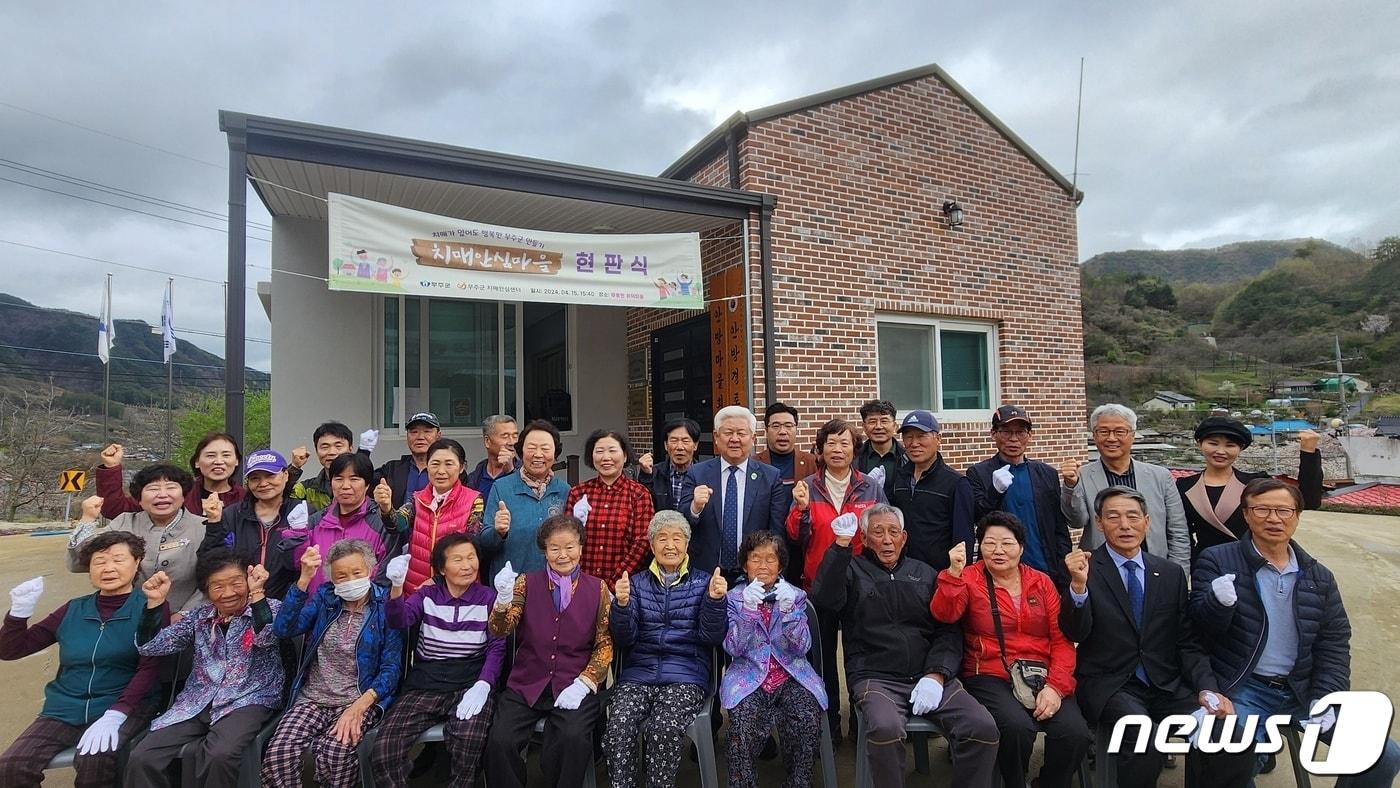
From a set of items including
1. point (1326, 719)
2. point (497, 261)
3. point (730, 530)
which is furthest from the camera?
point (497, 261)

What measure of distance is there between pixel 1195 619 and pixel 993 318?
15.3 feet

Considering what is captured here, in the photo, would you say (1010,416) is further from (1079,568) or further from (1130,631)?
(1130,631)

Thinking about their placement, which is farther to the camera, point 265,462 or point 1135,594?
point 265,462

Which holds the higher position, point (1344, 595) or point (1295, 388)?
point (1295, 388)

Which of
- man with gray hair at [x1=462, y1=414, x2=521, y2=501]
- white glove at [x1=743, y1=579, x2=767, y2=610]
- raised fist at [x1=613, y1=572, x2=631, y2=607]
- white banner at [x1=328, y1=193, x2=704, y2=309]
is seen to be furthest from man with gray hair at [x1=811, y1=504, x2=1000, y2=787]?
white banner at [x1=328, y1=193, x2=704, y2=309]

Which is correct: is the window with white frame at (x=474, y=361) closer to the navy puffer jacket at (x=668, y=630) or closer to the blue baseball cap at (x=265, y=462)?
the blue baseball cap at (x=265, y=462)

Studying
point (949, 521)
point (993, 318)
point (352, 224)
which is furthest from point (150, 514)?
point (993, 318)

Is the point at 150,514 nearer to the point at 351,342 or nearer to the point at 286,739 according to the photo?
the point at 286,739

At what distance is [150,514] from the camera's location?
9.84ft

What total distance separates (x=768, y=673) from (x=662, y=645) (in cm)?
46

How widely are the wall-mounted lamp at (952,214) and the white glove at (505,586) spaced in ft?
18.8

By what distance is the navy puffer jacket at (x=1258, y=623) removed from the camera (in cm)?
249

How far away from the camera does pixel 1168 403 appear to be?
4012cm

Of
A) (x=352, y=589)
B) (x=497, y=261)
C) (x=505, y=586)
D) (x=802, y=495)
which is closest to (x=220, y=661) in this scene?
(x=352, y=589)
